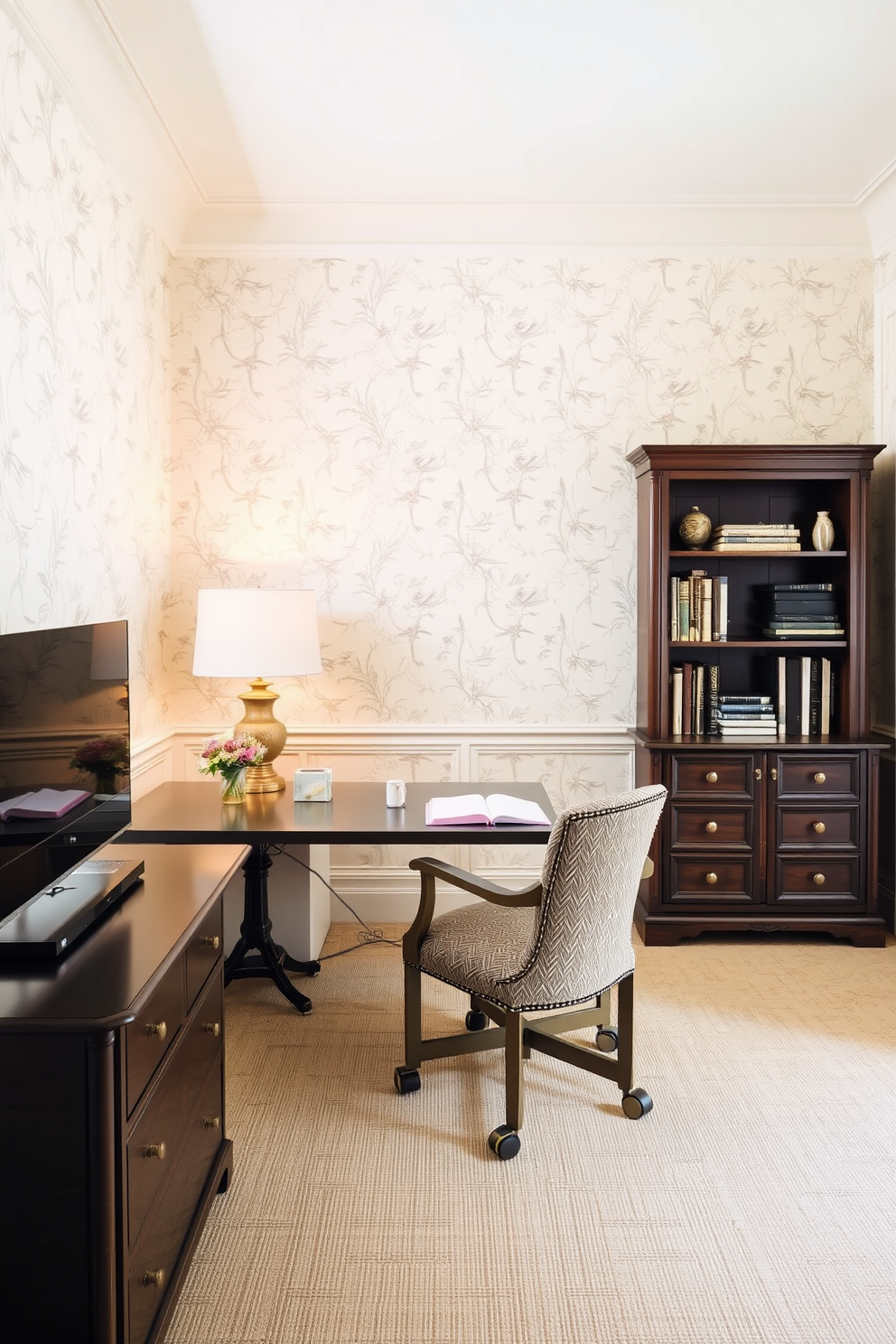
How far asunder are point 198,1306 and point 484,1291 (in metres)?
0.55

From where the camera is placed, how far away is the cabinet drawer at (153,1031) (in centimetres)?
145

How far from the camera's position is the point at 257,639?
317 centimetres

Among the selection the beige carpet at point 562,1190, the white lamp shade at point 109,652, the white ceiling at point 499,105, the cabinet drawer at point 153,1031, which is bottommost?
the beige carpet at point 562,1190

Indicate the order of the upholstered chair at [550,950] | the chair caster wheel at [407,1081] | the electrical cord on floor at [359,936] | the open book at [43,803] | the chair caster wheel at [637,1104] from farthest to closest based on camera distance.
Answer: the electrical cord on floor at [359,936]
the chair caster wheel at [407,1081]
the chair caster wheel at [637,1104]
the upholstered chair at [550,950]
the open book at [43,803]

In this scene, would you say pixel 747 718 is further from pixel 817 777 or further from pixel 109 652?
pixel 109 652

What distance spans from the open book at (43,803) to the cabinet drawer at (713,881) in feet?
8.16

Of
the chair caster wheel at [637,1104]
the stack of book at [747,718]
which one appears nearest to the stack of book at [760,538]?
the stack of book at [747,718]

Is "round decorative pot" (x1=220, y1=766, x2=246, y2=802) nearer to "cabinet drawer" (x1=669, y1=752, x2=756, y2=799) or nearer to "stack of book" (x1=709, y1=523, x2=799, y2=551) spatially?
Answer: "cabinet drawer" (x1=669, y1=752, x2=756, y2=799)

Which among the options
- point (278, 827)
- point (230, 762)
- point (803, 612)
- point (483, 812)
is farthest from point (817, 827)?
point (230, 762)

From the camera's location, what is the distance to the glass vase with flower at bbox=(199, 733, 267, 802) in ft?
9.98

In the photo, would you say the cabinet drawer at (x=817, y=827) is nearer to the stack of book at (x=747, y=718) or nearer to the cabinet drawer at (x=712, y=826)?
the cabinet drawer at (x=712, y=826)

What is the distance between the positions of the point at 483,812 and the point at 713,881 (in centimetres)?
135

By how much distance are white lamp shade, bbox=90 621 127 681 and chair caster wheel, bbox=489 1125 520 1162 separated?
1429 mm

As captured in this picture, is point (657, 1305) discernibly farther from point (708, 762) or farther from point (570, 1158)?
point (708, 762)
